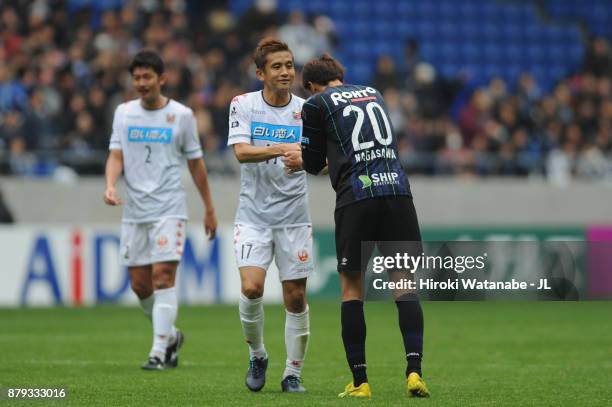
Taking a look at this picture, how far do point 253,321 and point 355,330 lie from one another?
102 cm

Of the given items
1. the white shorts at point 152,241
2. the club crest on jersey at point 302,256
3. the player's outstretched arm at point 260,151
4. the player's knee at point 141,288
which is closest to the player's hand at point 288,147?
the player's outstretched arm at point 260,151

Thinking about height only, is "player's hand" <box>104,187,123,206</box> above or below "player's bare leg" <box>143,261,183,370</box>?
above

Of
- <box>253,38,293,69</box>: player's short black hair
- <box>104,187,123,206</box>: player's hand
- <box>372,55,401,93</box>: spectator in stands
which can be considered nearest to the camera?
<box>253,38,293,69</box>: player's short black hair

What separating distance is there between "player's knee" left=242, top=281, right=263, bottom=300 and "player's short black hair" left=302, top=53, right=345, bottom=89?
1.42 metres

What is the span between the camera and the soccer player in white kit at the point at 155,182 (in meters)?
9.97

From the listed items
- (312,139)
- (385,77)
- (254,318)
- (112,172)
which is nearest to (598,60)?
(385,77)

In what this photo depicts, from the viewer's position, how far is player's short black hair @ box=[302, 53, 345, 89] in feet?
25.8

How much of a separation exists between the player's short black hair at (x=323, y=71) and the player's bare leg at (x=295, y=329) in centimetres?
142

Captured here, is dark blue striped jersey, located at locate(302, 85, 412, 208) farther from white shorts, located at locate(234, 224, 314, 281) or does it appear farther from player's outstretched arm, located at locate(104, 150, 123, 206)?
player's outstretched arm, located at locate(104, 150, 123, 206)

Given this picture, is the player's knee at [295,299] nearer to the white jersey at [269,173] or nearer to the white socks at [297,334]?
the white socks at [297,334]

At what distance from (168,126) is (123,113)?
399mm

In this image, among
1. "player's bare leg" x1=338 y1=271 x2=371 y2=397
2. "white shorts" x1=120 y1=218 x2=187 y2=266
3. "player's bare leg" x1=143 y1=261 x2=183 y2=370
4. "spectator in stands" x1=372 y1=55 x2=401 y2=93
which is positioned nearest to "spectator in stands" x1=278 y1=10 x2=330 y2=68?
"spectator in stands" x1=372 y1=55 x2=401 y2=93

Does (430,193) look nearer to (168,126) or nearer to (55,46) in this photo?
(55,46)

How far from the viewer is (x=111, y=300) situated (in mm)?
17516
